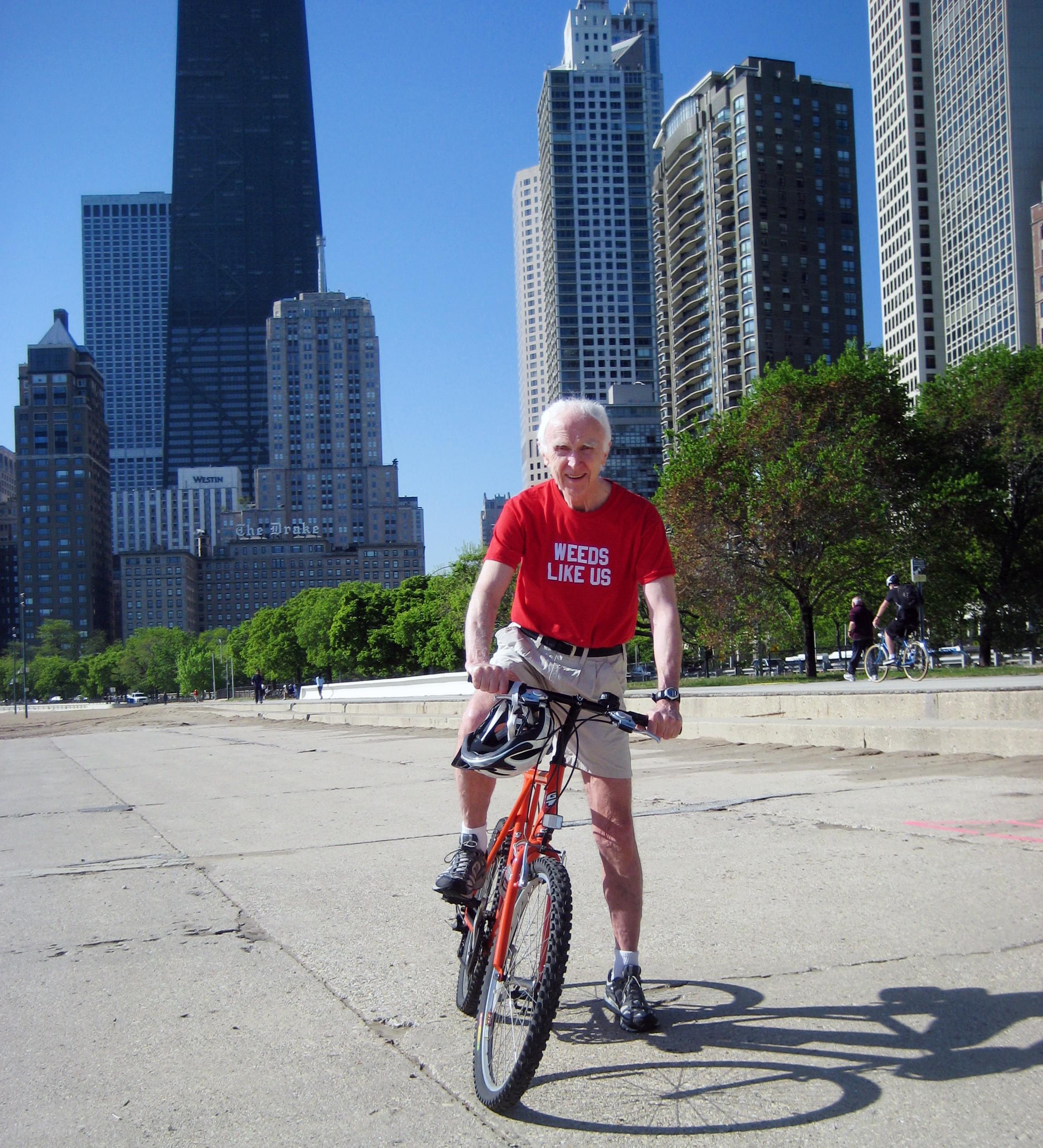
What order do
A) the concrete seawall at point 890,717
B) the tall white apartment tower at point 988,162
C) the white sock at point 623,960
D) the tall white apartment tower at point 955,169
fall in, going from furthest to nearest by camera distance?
the tall white apartment tower at point 955,169, the tall white apartment tower at point 988,162, the concrete seawall at point 890,717, the white sock at point 623,960

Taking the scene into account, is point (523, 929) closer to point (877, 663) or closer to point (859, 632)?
point (877, 663)

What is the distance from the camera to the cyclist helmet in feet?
10.0

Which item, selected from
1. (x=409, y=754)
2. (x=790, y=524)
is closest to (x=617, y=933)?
(x=409, y=754)

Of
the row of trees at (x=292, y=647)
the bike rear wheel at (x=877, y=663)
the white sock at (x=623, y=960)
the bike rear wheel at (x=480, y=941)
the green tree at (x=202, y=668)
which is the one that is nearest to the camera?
the bike rear wheel at (x=480, y=941)

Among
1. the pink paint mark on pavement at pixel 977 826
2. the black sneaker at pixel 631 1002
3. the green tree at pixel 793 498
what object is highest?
the green tree at pixel 793 498

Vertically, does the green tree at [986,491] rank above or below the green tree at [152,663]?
above

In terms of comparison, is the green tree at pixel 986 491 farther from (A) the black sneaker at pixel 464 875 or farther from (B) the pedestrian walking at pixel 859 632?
(A) the black sneaker at pixel 464 875

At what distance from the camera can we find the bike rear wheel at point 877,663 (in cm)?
2009

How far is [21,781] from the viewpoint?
14.5m

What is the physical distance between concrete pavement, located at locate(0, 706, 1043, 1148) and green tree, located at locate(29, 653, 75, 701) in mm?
178253

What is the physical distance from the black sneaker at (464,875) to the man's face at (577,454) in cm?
117

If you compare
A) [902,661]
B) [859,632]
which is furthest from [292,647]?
A: [902,661]

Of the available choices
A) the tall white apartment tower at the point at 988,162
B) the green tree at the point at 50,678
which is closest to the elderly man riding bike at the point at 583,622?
the tall white apartment tower at the point at 988,162

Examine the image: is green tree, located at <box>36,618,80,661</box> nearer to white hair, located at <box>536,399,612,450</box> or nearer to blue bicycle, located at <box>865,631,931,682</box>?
blue bicycle, located at <box>865,631,931,682</box>
